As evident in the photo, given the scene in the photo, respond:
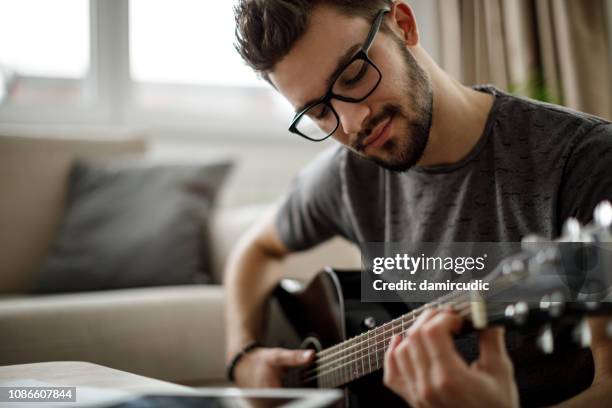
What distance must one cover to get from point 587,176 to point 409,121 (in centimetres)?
27

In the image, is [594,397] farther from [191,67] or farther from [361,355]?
[191,67]

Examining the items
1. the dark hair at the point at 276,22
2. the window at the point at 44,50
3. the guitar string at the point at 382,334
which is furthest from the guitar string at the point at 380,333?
the window at the point at 44,50

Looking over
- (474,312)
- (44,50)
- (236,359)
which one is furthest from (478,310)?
(44,50)

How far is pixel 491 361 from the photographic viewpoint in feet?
1.95

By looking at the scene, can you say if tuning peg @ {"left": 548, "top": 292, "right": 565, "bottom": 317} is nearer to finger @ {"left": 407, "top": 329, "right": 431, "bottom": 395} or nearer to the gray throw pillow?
finger @ {"left": 407, "top": 329, "right": 431, "bottom": 395}

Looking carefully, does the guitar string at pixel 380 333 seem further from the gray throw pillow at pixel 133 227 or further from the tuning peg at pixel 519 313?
the gray throw pillow at pixel 133 227

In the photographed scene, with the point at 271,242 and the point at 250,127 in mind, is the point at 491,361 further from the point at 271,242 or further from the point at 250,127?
the point at 250,127

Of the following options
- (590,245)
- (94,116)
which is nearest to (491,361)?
(590,245)

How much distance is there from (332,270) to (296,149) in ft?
5.43

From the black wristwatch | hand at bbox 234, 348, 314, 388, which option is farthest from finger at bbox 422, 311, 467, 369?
the black wristwatch

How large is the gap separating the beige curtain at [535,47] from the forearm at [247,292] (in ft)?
3.23

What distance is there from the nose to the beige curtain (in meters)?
1.05

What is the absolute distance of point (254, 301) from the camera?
1330 mm

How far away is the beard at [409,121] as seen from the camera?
88 centimetres
